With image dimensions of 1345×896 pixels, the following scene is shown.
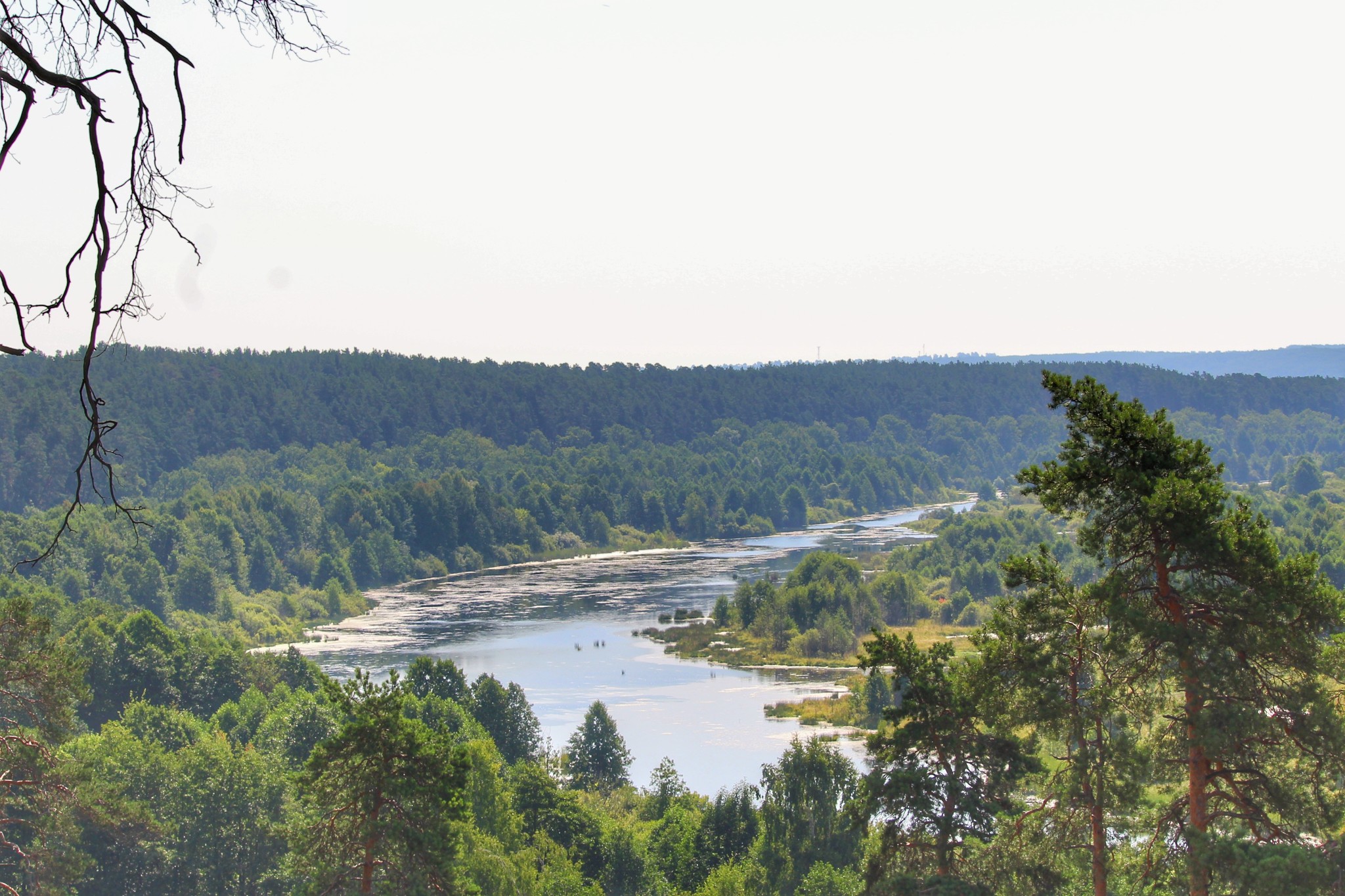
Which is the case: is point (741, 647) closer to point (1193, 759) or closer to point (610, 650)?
point (610, 650)

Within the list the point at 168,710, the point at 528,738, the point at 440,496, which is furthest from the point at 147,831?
the point at 440,496

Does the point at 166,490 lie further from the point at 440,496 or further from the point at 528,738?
the point at 528,738

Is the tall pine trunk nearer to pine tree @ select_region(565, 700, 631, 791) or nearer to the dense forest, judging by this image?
the dense forest

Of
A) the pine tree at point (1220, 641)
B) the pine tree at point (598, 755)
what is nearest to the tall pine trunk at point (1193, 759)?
the pine tree at point (1220, 641)

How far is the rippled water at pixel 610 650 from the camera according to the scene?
4622 centimetres

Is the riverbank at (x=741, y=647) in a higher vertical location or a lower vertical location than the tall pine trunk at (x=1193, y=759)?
lower

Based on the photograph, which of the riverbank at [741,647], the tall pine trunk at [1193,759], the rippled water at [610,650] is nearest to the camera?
the tall pine trunk at [1193,759]

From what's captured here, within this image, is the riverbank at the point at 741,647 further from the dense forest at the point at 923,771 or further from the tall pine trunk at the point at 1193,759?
the tall pine trunk at the point at 1193,759

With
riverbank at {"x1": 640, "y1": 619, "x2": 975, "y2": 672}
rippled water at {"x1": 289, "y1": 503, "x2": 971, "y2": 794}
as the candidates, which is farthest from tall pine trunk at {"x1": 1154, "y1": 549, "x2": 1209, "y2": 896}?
riverbank at {"x1": 640, "y1": 619, "x2": 975, "y2": 672}

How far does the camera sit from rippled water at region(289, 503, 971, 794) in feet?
152

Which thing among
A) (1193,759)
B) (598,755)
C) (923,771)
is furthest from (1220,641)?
(598,755)

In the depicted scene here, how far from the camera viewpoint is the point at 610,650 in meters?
64.8

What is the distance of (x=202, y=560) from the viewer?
86.1 metres

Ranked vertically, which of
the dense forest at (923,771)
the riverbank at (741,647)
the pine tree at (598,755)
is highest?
the dense forest at (923,771)
